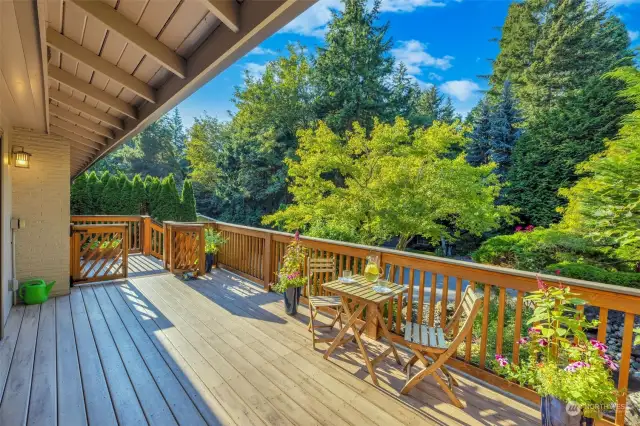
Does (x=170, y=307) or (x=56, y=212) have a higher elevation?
(x=56, y=212)

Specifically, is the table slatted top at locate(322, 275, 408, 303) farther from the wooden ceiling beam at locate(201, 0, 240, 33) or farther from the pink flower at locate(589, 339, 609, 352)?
the wooden ceiling beam at locate(201, 0, 240, 33)

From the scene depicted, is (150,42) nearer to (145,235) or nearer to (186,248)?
(186,248)

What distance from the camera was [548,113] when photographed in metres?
12.8

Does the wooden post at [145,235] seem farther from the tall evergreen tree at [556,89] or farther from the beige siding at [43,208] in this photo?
the tall evergreen tree at [556,89]

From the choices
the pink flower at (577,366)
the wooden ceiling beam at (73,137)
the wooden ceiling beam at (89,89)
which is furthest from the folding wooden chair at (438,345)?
the wooden ceiling beam at (73,137)

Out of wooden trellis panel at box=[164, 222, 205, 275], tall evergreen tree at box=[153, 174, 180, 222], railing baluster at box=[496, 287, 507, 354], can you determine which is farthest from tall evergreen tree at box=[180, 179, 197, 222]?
railing baluster at box=[496, 287, 507, 354]

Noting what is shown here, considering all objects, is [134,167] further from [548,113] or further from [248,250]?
[548,113]

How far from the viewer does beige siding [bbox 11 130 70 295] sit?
3.95 metres

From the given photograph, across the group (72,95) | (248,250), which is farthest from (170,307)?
(72,95)

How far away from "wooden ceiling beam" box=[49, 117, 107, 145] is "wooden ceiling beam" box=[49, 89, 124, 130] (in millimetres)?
951

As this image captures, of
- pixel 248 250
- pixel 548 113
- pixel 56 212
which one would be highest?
pixel 548 113

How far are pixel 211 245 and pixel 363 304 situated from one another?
4.21 meters

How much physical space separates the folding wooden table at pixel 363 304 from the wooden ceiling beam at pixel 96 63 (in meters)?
2.59

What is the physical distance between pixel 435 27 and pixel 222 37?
17958mm
